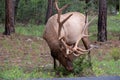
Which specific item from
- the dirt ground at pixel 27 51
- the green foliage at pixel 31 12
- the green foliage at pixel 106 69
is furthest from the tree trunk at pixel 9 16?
the green foliage at pixel 31 12

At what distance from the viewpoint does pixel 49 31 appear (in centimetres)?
981

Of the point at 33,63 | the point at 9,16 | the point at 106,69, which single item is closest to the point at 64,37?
the point at 106,69

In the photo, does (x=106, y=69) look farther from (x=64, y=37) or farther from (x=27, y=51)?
(x=27, y=51)

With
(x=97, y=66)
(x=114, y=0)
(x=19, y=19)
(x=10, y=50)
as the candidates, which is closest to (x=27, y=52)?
(x=10, y=50)

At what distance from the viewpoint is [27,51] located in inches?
581

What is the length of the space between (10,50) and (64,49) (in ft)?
19.3

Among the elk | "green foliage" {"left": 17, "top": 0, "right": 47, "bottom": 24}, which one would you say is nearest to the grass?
the elk

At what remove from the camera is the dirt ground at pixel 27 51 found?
39.9 ft

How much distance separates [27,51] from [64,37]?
547 centimetres

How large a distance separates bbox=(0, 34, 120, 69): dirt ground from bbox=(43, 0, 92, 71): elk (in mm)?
1479

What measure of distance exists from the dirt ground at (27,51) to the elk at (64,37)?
1.48 metres

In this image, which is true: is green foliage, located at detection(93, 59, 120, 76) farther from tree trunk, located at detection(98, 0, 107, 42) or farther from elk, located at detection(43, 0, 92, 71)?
tree trunk, located at detection(98, 0, 107, 42)

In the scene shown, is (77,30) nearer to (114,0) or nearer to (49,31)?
(49,31)

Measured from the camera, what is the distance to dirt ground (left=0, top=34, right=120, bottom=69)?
12156 mm
